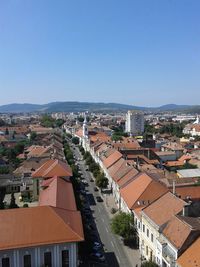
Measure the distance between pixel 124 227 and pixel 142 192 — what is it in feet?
23.4

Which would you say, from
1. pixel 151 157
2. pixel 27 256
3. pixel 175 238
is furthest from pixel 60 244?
pixel 151 157

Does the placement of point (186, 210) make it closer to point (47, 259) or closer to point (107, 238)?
point (107, 238)

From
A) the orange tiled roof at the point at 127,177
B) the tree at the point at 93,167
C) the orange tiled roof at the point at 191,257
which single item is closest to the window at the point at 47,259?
the orange tiled roof at the point at 191,257

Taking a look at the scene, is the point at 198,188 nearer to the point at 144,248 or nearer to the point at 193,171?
the point at 144,248

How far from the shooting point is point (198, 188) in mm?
53688

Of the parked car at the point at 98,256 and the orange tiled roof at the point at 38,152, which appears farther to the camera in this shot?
the orange tiled roof at the point at 38,152

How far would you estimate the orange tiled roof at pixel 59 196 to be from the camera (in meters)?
42.8

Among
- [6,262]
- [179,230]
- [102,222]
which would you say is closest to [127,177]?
[102,222]

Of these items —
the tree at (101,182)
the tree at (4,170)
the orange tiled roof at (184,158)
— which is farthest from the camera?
the orange tiled roof at (184,158)

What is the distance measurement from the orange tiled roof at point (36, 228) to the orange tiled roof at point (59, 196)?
5.20 metres

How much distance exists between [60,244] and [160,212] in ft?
43.2

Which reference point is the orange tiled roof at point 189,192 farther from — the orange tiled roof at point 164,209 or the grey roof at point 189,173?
the grey roof at point 189,173

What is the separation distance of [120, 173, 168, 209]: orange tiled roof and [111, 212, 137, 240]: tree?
305 cm

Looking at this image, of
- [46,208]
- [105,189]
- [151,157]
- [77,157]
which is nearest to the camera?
[46,208]
